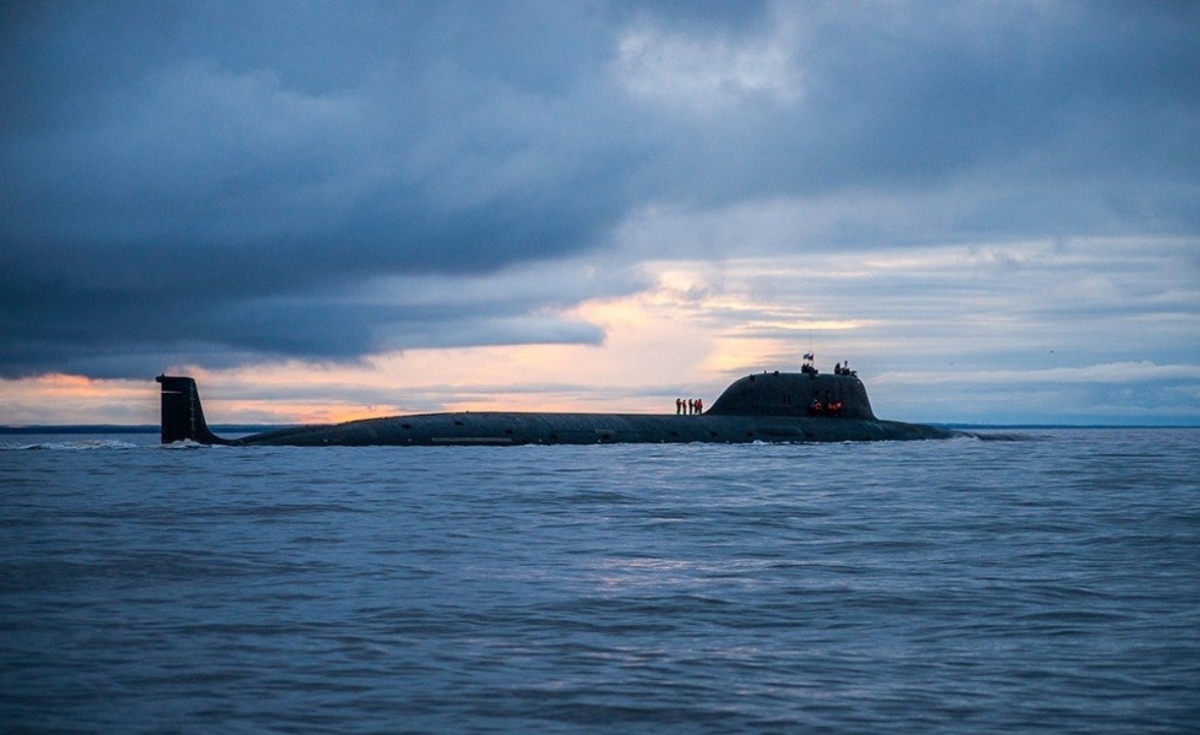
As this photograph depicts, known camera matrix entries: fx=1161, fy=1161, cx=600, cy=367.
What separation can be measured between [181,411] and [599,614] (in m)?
38.9

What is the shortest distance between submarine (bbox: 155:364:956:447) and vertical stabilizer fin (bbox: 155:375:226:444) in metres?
0.04

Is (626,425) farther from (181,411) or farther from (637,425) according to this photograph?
(181,411)

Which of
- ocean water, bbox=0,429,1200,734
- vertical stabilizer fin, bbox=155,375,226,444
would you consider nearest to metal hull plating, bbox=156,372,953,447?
vertical stabilizer fin, bbox=155,375,226,444

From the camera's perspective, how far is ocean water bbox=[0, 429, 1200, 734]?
9.01 m

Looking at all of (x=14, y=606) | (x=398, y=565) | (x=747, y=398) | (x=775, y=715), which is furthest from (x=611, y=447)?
(x=775, y=715)

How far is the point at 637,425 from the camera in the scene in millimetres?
57312

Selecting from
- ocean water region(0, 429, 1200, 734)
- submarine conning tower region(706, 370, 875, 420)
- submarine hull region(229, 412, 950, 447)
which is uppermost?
submarine conning tower region(706, 370, 875, 420)

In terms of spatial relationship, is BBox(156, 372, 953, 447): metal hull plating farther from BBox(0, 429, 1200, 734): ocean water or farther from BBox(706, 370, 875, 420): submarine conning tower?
BBox(0, 429, 1200, 734): ocean water

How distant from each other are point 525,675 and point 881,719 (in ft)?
9.97

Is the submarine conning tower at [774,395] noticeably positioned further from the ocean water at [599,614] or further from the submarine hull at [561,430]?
the ocean water at [599,614]

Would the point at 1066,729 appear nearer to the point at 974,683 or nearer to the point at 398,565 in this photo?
the point at 974,683

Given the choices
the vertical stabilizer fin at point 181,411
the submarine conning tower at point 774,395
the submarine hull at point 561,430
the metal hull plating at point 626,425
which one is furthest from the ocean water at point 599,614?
the submarine conning tower at point 774,395

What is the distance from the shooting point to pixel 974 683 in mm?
9844

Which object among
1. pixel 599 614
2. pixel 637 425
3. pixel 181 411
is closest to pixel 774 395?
pixel 637 425
